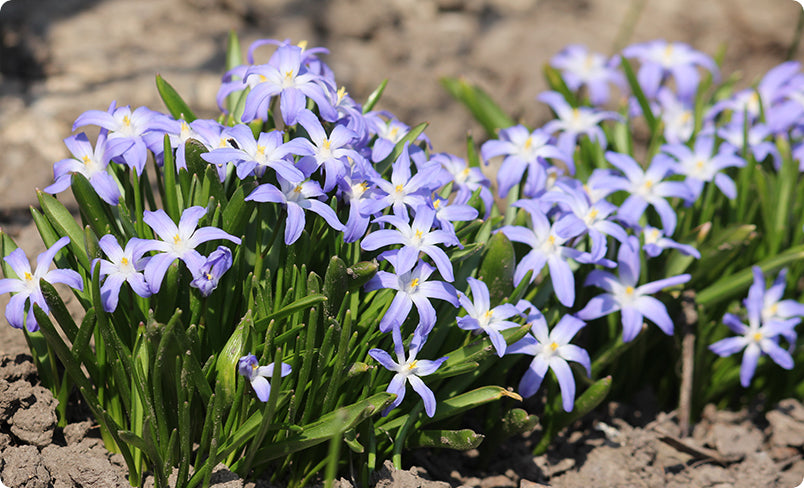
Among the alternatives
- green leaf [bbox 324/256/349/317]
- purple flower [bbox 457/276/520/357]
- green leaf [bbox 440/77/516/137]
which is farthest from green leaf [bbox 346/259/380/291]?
green leaf [bbox 440/77/516/137]

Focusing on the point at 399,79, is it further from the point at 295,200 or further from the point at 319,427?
the point at 319,427

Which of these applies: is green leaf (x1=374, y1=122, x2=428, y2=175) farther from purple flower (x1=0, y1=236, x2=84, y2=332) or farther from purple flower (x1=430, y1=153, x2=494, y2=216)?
purple flower (x1=0, y1=236, x2=84, y2=332)

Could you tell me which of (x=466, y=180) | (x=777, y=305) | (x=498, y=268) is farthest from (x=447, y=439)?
(x=777, y=305)

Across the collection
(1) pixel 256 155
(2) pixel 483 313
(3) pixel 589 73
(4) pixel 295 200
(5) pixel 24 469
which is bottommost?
(5) pixel 24 469

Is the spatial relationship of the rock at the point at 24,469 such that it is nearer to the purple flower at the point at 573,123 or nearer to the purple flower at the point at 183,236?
the purple flower at the point at 183,236

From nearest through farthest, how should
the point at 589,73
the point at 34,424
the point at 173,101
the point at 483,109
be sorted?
the point at 34,424
the point at 173,101
the point at 483,109
the point at 589,73

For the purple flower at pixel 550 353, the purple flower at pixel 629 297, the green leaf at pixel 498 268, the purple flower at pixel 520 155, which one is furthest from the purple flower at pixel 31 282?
the purple flower at pixel 629 297
